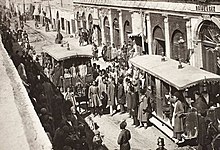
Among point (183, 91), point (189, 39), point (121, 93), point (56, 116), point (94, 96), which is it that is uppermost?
point (189, 39)

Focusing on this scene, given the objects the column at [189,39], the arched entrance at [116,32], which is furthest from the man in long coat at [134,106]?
the arched entrance at [116,32]

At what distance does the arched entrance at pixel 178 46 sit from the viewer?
1830cm

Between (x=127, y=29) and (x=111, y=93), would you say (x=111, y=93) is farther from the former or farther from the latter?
(x=127, y=29)

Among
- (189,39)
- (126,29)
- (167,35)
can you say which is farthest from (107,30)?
(189,39)

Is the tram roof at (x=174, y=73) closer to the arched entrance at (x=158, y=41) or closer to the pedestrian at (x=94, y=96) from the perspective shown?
the pedestrian at (x=94, y=96)

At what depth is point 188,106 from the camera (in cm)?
1093

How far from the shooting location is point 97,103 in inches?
563

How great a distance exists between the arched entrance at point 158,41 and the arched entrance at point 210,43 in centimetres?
378

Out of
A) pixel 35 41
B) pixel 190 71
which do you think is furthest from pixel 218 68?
pixel 35 41

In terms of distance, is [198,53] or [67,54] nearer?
[67,54]

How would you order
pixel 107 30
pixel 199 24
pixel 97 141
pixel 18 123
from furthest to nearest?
1. pixel 107 30
2. pixel 199 24
3. pixel 97 141
4. pixel 18 123

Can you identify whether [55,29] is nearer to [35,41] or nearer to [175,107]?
[35,41]

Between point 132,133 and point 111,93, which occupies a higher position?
point 111,93

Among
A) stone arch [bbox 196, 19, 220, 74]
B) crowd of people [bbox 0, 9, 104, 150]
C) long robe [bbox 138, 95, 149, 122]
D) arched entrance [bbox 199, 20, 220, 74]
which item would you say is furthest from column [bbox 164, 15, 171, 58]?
long robe [bbox 138, 95, 149, 122]
